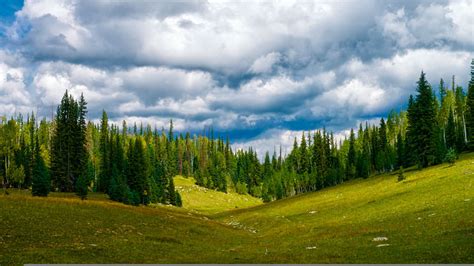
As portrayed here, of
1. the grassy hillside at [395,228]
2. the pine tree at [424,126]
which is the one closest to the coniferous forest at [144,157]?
the pine tree at [424,126]

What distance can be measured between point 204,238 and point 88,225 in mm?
14942

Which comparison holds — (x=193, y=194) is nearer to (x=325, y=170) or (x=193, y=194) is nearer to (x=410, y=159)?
(x=325, y=170)

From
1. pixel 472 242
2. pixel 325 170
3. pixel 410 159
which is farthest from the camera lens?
pixel 325 170

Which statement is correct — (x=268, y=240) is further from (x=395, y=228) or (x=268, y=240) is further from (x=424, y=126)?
(x=424, y=126)

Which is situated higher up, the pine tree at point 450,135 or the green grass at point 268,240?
the pine tree at point 450,135

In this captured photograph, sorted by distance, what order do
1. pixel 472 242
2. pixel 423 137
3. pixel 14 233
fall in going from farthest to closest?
pixel 423 137 < pixel 14 233 < pixel 472 242

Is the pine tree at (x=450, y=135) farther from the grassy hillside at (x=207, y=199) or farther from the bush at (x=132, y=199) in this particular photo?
the bush at (x=132, y=199)

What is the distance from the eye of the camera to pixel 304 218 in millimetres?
71812

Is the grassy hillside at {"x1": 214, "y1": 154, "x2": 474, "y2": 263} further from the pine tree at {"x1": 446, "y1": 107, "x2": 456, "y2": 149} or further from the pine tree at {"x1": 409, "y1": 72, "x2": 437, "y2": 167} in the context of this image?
the pine tree at {"x1": 446, "y1": 107, "x2": 456, "y2": 149}

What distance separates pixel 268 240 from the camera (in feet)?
167

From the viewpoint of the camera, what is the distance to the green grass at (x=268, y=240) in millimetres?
29594

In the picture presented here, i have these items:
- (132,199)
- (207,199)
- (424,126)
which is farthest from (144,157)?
(424,126)

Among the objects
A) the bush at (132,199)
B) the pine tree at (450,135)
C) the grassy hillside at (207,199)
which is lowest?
the grassy hillside at (207,199)

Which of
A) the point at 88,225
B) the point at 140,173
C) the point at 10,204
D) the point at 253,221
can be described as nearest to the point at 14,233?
the point at 88,225
